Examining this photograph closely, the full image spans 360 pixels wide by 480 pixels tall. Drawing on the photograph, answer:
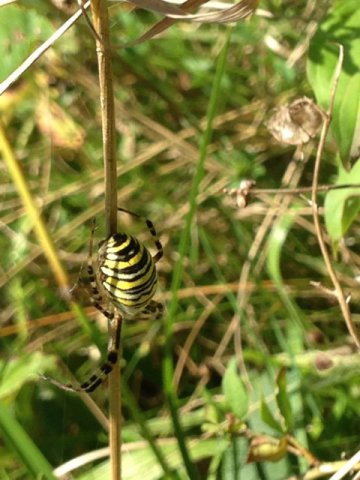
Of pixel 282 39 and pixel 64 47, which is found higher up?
pixel 64 47

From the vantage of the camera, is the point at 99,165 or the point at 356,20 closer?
the point at 356,20

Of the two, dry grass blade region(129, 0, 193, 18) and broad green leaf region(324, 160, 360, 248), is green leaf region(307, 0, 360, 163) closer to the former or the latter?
broad green leaf region(324, 160, 360, 248)

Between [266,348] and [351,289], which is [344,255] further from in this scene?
[266,348]

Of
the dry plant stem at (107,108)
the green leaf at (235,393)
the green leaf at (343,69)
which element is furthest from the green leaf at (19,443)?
the green leaf at (343,69)

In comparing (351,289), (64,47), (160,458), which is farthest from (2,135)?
(351,289)

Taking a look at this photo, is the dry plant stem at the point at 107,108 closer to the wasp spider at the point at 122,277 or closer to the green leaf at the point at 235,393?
the wasp spider at the point at 122,277

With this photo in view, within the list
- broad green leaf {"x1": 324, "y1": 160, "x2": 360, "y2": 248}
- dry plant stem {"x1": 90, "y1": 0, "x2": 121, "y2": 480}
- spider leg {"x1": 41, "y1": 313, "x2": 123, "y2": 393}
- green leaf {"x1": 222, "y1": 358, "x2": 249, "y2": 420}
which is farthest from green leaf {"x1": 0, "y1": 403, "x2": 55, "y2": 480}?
broad green leaf {"x1": 324, "y1": 160, "x2": 360, "y2": 248}

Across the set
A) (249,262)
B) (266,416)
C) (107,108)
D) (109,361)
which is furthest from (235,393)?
(107,108)
